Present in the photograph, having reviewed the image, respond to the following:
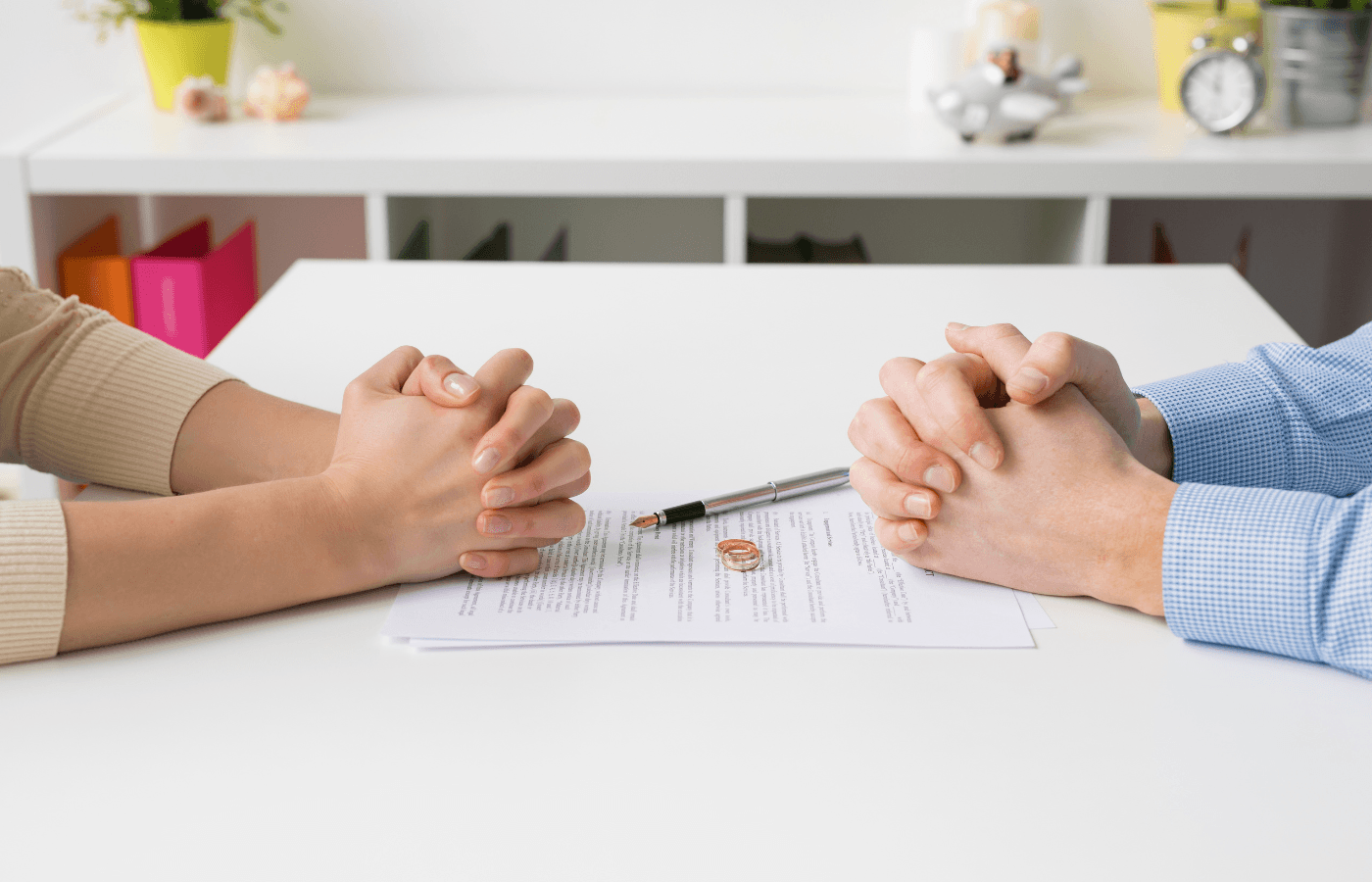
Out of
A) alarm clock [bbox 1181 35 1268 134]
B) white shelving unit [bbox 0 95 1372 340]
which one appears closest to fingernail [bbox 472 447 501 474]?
Result: white shelving unit [bbox 0 95 1372 340]

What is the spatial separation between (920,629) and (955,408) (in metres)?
0.13

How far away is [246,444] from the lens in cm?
87

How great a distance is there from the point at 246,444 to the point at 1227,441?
0.69m

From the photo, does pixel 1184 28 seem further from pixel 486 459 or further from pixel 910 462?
pixel 486 459

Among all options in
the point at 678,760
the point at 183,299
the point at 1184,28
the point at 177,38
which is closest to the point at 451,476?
the point at 678,760

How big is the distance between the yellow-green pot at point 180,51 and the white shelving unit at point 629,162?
0.23 feet

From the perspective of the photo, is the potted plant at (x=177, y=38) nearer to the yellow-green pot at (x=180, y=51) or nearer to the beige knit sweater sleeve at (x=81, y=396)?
the yellow-green pot at (x=180, y=51)

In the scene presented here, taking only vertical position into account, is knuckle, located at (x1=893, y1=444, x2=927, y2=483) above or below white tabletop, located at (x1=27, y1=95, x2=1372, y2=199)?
below

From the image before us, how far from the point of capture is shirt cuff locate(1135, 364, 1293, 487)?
2.81 feet

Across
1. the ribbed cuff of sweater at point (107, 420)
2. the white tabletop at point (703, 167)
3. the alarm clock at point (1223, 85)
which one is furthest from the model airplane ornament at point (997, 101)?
the ribbed cuff of sweater at point (107, 420)

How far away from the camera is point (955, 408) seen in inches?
27.9

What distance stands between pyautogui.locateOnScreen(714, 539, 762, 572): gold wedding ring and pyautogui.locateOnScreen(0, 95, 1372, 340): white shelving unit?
135 cm

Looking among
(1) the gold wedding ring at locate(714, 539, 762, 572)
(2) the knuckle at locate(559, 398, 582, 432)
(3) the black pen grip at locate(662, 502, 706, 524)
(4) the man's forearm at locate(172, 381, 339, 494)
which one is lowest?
(1) the gold wedding ring at locate(714, 539, 762, 572)

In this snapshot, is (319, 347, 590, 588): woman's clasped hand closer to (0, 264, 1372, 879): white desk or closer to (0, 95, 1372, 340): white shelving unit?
(0, 264, 1372, 879): white desk
